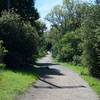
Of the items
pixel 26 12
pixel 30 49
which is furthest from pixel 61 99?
pixel 26 12

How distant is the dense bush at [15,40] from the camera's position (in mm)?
34719

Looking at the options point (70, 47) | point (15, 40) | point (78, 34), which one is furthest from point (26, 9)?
point (15, 40)

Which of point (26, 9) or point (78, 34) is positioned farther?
point (26, 9)

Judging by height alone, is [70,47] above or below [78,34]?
below

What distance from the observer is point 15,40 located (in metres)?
35.3

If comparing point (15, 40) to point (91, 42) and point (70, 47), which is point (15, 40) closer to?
point (91, 42)

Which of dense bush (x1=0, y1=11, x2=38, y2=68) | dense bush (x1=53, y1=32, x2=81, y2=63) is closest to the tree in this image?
dense bush (x1=53, y1=32, x2=81, y2=63)

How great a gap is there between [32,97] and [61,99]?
Result: 4.36ft

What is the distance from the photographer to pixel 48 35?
113562 mm

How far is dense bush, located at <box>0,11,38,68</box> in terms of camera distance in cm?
3472

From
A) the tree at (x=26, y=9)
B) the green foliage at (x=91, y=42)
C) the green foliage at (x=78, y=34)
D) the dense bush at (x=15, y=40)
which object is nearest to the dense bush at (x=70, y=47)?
the green foliage at (x=78, y=34)

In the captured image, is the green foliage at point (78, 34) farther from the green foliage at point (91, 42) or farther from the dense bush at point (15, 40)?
the dense bush at point (15, 40)

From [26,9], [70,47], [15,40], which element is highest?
[26,9]

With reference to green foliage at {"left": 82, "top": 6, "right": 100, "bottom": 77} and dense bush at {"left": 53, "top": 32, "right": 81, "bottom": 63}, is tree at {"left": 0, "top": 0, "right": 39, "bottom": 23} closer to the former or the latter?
dense bush at {"left": 53, "top": 32, "right": 81, "bottom": 63}
